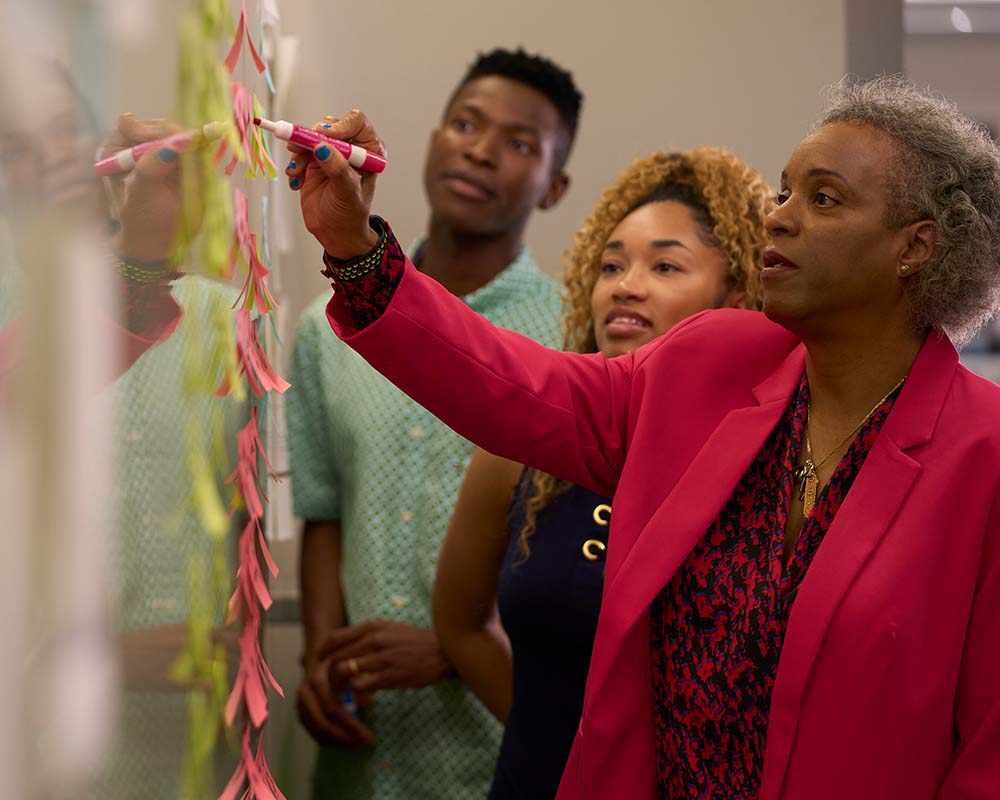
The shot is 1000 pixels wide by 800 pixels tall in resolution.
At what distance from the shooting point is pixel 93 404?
18.0 inches

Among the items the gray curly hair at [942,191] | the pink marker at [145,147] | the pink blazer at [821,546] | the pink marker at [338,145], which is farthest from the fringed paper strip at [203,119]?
the gray curly hair at [942,191]

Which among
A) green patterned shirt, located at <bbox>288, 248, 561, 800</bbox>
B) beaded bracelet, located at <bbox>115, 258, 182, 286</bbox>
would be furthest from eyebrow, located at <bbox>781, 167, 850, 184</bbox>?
green patterned shirt, located at <bbox>288, 248, 561, 800</bbox>

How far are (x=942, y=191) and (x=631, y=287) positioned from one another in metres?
0.47

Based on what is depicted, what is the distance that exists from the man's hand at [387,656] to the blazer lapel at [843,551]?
0.83 m

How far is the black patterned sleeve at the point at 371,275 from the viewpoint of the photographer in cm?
99

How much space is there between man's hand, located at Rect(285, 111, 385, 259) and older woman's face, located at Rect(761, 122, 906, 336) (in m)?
0.36

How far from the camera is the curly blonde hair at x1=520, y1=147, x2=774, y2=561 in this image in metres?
1.53

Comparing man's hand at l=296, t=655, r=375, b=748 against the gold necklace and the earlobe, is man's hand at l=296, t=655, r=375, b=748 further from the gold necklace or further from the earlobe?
the earlobe

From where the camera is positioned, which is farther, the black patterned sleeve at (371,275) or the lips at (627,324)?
the lips at (627,324)

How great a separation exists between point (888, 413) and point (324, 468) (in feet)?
3.59

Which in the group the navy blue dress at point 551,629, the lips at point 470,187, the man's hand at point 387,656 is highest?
the lips at point 470,187

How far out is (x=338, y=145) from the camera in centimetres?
94

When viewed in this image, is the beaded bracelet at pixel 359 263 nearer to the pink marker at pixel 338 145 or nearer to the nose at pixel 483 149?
the pink marker at pixel 338 145

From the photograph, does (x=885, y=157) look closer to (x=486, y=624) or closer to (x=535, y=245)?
(x=486, y=624)
